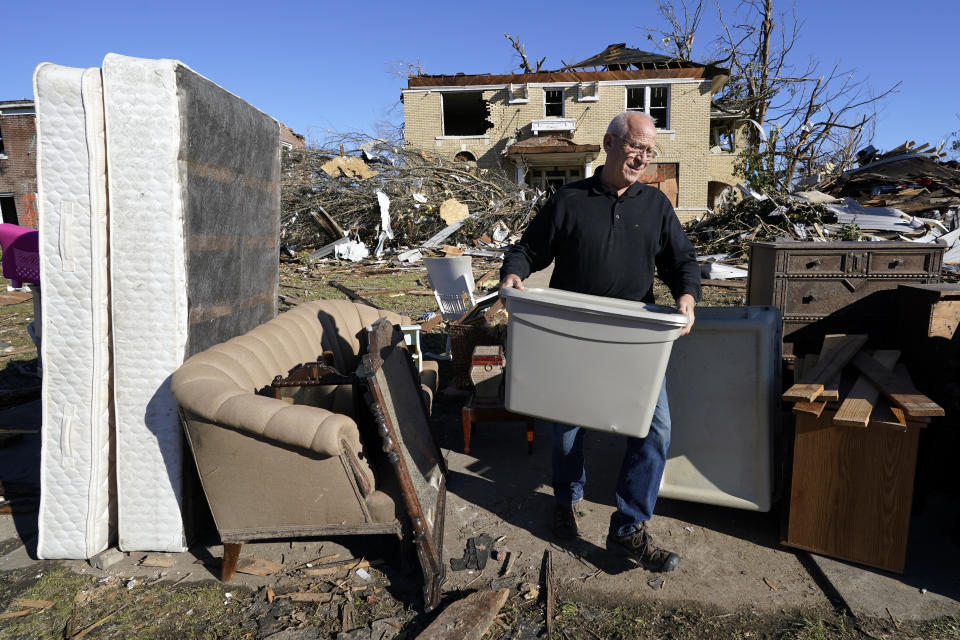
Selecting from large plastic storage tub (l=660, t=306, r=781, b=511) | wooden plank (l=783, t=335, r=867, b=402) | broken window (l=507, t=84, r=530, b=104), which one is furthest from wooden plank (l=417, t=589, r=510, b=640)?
broken window (l=507, t=84, r=530, b=104)

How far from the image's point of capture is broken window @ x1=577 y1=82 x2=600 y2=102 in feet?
76.1

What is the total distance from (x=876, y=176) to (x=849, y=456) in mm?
14789

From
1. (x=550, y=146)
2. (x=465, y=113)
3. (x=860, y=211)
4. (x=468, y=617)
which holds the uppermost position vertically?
(x=465, y=113)

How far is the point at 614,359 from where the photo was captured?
7.59 ft

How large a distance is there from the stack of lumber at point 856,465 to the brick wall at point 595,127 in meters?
22.1

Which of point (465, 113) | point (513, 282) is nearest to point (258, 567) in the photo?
point (513, 282)

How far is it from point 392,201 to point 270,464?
14.3 meters

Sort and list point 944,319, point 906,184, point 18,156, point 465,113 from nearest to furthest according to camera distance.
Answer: point 944,319, point 906,184, point 18,156, point 465,113

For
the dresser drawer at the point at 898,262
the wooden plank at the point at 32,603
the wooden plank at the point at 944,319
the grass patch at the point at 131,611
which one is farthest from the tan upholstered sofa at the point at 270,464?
the dresser drawer at the point at 898,262

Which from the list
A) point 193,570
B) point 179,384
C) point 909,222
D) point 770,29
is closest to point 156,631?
point 193,570

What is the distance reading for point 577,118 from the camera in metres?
23.7

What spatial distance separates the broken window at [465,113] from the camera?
24.9 metres

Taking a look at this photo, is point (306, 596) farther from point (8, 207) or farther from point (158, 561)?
point (8, 207)

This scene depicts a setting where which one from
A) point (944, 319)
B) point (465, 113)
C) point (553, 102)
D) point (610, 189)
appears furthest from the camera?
point (465, 113)
